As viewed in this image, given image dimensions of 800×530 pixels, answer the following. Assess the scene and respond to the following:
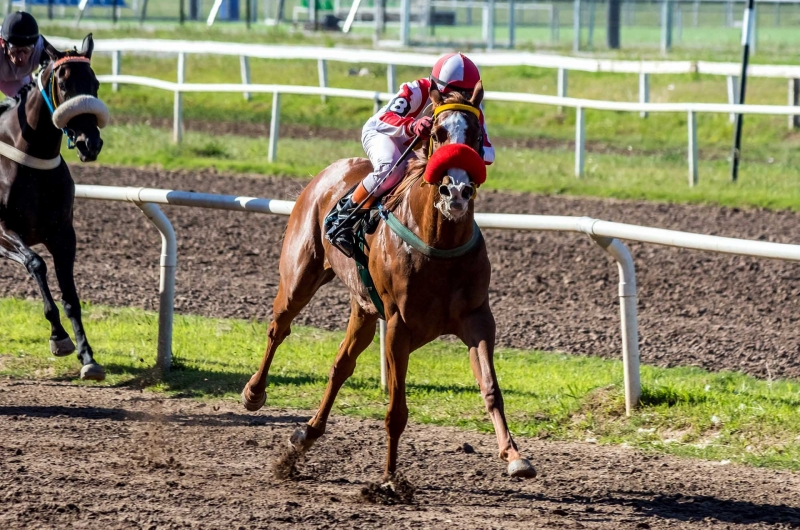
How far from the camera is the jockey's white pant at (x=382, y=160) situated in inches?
218

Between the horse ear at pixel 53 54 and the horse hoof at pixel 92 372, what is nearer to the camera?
the horse hoof at pixel 92 372

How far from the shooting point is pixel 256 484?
5242 mm

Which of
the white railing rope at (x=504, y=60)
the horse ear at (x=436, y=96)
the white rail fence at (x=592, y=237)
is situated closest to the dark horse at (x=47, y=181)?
the white rail fence at (x=592, y=237)

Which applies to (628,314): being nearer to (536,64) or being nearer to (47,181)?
(47,181)

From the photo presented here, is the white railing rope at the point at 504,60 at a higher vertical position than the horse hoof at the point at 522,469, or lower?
higher

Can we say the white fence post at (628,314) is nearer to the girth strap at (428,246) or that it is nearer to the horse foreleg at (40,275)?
the girth strap at (428,246)

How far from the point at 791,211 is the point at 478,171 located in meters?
8.31

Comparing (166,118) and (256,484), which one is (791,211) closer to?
(256,484)

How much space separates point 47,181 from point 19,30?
3.14ft

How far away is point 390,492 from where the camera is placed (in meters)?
5.00

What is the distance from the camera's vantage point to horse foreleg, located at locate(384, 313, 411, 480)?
5.05 metres

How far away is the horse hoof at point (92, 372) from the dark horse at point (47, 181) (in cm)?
6


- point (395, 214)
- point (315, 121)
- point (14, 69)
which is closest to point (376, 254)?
point (395, 214)

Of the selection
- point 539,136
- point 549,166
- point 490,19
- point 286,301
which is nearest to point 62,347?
point 286,301
